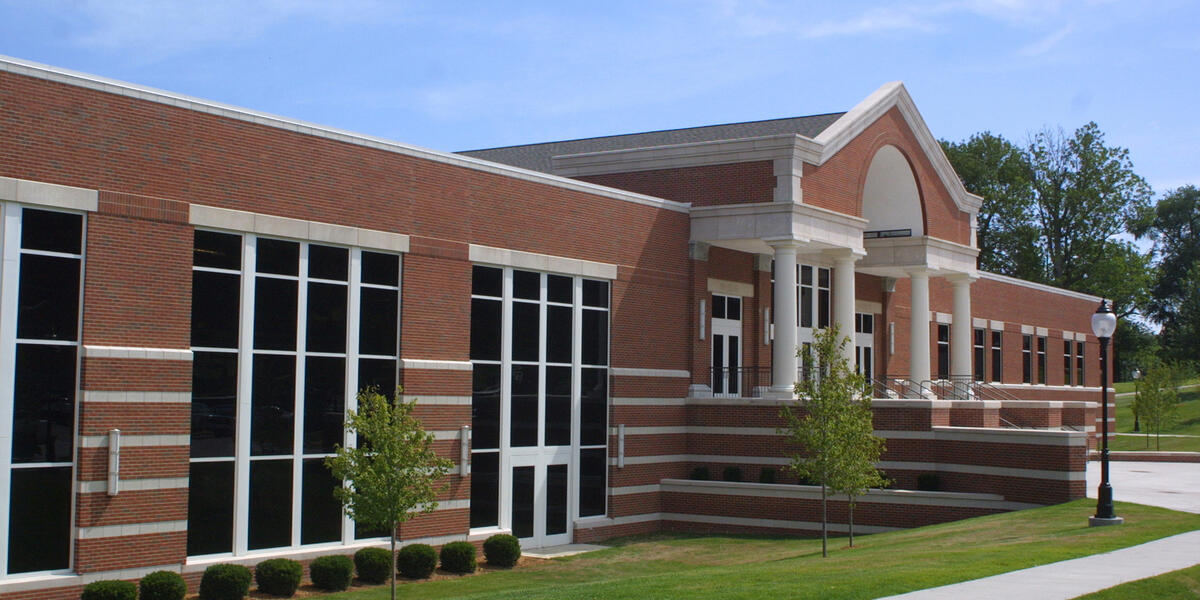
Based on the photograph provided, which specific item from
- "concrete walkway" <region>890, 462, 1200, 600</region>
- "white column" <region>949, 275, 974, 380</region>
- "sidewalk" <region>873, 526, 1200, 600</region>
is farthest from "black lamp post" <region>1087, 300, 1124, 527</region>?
"white column" <region>949, 275, 974, 380</region>

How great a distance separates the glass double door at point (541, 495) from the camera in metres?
28.1

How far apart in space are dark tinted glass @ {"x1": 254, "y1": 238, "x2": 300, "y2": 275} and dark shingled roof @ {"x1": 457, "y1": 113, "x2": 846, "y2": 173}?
16425 mm

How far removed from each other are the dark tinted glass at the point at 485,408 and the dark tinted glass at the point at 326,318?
156 inches

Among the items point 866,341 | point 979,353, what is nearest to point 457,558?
point 866,341

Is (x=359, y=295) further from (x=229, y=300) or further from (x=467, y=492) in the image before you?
(x=467, y=492)

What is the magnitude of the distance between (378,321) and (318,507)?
392 cm

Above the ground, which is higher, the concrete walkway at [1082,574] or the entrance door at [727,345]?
the entrance door at [727,345]

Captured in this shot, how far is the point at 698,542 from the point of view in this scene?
29766 millimetres

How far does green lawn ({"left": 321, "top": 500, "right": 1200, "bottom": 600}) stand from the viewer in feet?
52.9

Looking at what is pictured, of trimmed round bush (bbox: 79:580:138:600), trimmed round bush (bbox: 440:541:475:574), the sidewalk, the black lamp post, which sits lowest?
trimmed round bush (bbox: 440:541:475:574)

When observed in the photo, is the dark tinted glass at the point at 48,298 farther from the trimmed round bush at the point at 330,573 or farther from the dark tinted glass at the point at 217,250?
the trimmed round bush at the point at 330,573

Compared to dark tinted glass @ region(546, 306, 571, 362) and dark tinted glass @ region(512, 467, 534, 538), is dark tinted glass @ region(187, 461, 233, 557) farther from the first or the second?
dark tinted glass @ region(546, 306, 571, 362)

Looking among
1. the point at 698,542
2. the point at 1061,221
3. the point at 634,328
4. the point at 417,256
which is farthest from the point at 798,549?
the point at 1061,221

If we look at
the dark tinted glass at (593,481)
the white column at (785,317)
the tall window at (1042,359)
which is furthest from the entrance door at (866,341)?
the tall window at (1042,359)
